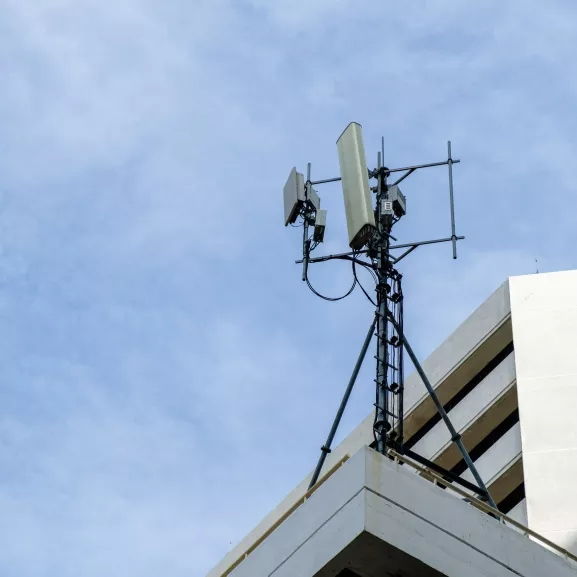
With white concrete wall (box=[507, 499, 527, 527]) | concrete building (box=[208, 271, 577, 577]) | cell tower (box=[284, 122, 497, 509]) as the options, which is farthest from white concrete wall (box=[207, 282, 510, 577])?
cell tower (box=[284, 122, 497, 509])

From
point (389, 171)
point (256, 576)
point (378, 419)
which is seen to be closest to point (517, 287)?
point (389, 171)

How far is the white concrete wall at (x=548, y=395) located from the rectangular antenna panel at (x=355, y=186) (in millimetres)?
12385

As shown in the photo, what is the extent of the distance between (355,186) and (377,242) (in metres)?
1.19

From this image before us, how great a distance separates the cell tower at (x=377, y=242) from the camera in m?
20.0

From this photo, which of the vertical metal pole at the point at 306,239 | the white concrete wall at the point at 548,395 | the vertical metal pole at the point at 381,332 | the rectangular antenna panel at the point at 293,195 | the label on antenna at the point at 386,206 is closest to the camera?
the vertical metal pole at the point at 381,332

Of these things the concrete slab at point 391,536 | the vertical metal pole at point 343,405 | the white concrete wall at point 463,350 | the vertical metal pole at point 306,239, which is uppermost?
the white concrete wall at point 463,350

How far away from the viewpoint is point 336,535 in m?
16.1

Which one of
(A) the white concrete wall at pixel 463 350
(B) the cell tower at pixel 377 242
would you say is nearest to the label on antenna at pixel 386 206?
(B) the cell tower at pixel 377 242

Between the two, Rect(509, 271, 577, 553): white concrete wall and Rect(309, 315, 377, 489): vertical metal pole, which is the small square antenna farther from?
Rect(509, 271, 577, 553): white concrete wall

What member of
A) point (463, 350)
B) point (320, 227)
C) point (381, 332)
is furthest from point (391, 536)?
point (463, 350)

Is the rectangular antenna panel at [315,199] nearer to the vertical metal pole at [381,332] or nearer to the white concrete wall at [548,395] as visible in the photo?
the vertical metal pole at [381,332]

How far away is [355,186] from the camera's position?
76.4 feet

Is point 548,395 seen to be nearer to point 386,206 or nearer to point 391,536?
point 386,206

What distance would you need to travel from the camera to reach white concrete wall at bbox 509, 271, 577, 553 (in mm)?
32000
